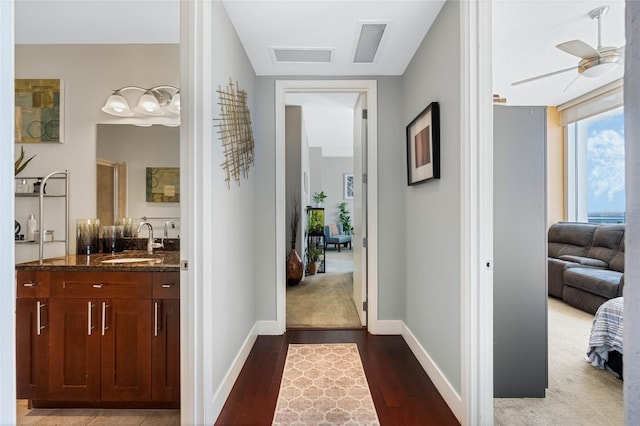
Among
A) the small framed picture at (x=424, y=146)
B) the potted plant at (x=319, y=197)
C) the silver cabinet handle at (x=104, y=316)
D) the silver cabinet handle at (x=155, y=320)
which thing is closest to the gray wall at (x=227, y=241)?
the silver cabinet handle at (x=155, y=320)

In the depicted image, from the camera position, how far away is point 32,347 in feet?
5.60

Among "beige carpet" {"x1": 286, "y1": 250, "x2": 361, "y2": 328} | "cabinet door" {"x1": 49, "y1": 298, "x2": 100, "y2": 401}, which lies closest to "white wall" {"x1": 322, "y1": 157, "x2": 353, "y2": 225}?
"beige carpet" {"x1": 286, "y1": 250, "x2": 361, "y2": 328}

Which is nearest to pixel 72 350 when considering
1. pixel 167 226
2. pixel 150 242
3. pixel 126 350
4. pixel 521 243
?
pixel 126 350

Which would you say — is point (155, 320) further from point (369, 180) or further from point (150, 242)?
point (369, 180)

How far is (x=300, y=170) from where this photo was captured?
4.83 m

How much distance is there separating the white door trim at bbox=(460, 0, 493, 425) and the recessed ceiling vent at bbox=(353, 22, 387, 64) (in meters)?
0.69

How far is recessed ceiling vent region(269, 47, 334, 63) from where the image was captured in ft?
7.86

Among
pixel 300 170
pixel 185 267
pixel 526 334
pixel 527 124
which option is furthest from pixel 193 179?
pixel 300 170

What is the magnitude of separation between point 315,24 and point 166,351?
2.33 m

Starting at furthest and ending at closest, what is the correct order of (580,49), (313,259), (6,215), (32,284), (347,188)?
1. (347,188)
2. (313,259)
3. (580,49)
4. (32,284)
5. (6,215)

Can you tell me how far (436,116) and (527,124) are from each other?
548 mm

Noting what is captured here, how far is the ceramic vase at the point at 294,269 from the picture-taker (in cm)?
455

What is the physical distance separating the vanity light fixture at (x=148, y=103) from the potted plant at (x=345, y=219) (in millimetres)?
6919

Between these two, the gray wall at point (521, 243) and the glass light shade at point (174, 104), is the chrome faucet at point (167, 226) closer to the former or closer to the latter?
the glass light shade at point (174, 104)
